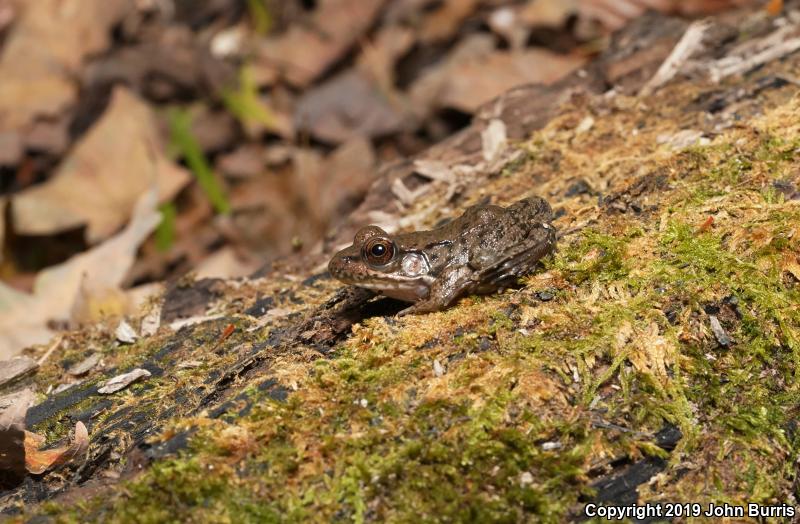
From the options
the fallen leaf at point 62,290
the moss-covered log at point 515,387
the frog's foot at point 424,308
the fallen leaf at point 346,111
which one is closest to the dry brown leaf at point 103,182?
the fallen leaf at point 62,290

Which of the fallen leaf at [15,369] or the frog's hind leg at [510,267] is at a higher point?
the fallen leaf at [15,369]

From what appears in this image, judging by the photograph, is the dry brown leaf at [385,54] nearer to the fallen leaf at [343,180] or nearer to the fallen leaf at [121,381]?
the fallen leaf at [343,180]

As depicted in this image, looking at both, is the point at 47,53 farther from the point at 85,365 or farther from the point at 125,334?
the point at 85,365

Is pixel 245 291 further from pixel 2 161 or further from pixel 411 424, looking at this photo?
pixel 2 161

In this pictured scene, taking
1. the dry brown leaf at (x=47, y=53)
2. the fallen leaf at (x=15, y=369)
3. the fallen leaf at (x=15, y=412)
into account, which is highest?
the dry brown leaf at (x=47, y=53)

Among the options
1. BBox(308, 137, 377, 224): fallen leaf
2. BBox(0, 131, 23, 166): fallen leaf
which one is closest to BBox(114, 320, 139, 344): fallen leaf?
BBox(308, 137, 377, 224): fallen leaf

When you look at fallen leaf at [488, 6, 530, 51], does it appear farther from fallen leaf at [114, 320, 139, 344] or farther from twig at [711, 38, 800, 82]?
fallen leaf at [114, 320, 139, 344]
